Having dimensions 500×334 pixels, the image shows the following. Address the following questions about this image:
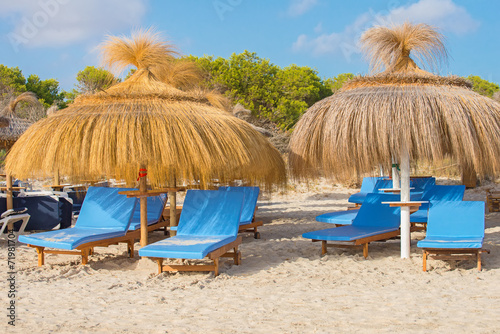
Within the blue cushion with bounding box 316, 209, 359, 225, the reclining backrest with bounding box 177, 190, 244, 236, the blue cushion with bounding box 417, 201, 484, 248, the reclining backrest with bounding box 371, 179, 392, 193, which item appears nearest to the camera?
the blue cushion with bounding box 417, 201, 484, 248

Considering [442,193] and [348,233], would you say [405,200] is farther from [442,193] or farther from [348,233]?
[442,193]

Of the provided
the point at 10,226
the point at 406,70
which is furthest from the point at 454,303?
the point at 10,226

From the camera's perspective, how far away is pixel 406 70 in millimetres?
5570

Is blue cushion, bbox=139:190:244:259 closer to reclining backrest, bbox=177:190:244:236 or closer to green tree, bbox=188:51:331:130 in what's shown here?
reclining backrest, bbox=177:190:244:236

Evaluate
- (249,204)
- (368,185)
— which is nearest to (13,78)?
(368,185)

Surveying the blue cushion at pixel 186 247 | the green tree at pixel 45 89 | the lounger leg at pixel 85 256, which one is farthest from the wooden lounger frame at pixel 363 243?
the green tree at pixel 45 89

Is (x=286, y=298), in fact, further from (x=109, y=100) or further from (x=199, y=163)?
(x=109, y=100)

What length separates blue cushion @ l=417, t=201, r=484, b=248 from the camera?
16.1 ft

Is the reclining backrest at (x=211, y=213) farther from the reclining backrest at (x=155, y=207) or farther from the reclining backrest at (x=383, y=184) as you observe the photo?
the reclining backrest at (x=383, y=184)

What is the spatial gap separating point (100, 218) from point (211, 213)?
1417 millimetres

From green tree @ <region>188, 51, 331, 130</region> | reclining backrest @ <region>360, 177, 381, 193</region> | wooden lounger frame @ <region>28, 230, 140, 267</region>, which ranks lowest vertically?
wooden lounger frame @ <region>28, 230, 140, 267</region>

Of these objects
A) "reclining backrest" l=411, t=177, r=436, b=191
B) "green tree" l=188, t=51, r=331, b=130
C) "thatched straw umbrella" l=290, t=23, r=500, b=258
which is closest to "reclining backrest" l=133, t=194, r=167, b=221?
"thatched straw umbrella" l=290, t=23, r=500, b=258

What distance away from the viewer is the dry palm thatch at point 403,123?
4766 millimetres

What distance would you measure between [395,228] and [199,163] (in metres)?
2.64
